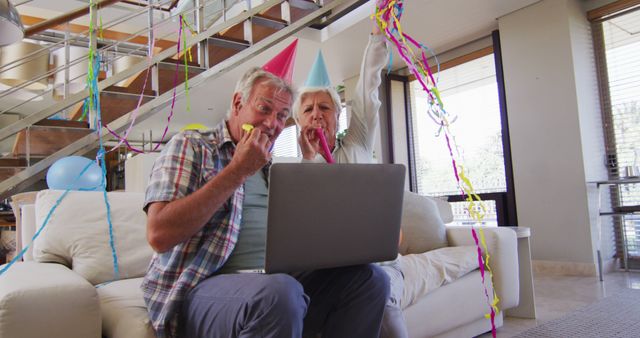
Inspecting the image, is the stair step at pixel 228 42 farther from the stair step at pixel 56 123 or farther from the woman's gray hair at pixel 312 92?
the woman's gray hair at pixel 312 92

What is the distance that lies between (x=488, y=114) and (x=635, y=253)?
1.86 m

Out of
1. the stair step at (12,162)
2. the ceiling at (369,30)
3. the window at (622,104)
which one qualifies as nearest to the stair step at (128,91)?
the stair step at (12,162)

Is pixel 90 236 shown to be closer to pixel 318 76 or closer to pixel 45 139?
pixel 318 76

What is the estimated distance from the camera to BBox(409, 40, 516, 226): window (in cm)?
463

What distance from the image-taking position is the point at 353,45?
4961 millimetres

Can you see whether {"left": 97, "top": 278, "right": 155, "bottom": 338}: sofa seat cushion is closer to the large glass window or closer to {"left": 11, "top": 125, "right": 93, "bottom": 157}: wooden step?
{"left": 11, "top": 125, "right": 93, "bottom": 157}: wooden step

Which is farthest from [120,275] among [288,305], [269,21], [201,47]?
[269,21]

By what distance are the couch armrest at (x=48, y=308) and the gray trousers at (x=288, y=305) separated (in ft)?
0.74

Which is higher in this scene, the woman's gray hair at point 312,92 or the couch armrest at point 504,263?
the woman's gray hair at point 312,92

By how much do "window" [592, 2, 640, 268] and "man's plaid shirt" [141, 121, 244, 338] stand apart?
3.67 metres

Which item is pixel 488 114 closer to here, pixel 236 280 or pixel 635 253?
pixel 635 253

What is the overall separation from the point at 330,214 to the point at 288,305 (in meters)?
0.21

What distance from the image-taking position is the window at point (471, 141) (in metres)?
4.63

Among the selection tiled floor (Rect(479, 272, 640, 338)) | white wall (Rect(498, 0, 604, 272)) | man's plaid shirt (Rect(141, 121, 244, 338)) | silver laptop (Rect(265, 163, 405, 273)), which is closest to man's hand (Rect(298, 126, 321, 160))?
man's plaid shirt (Rect(141, 121, 244, 338))
